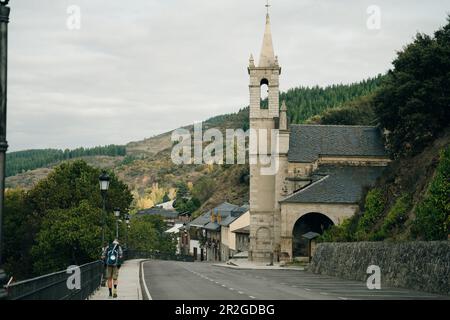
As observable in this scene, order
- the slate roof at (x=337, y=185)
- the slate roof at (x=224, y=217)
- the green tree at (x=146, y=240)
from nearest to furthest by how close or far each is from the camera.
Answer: the slate roof at (x=337, y=185) → the slate roof at (x=224, y=217) → the green tree at (x=146, y=240)

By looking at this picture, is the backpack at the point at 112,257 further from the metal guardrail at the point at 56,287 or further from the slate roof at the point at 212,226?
the slate roof at the point at 212,226

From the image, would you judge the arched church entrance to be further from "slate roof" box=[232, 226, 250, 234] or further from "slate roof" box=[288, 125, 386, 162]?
"slate roof" box=[232, 226, 250, 234]

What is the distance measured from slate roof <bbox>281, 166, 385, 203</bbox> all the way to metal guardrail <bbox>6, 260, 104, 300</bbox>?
46.5m

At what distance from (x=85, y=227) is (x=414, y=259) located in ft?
165

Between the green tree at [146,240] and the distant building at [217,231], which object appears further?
the green tree at [146,240]

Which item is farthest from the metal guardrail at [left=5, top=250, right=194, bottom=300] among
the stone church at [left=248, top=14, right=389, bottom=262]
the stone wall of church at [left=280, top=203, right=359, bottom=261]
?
the stone church at [left=248, top=14, right=389, bottom=262]

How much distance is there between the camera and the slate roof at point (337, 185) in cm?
7144

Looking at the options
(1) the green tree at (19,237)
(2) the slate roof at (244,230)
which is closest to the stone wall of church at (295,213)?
(2) the slate roof at (244,230)

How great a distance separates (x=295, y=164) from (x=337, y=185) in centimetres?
875

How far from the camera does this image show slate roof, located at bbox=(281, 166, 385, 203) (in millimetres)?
71438

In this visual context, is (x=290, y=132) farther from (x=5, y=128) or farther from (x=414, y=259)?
(x=5, y=128)

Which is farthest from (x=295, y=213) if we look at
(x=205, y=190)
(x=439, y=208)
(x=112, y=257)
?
(x=205, y=190)

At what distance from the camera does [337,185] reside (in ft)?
242

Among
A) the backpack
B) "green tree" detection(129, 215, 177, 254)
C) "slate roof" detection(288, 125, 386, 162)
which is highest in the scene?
"slate roof" detection(288, 125, 386, 162)
